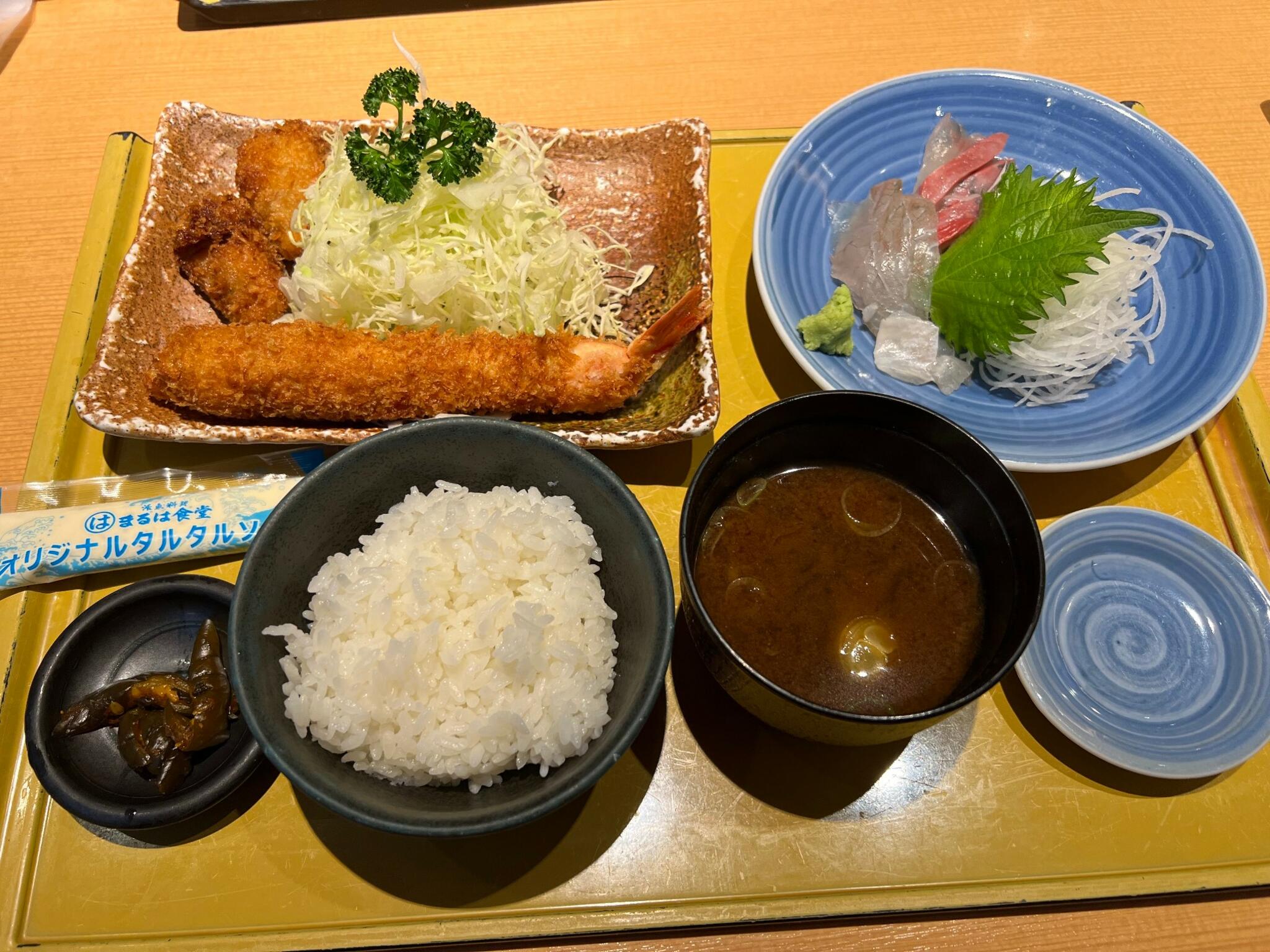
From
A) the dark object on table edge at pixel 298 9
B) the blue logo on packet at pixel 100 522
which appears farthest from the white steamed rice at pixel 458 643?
the dark object on table edge at pixel 298 9

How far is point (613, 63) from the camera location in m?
2.76

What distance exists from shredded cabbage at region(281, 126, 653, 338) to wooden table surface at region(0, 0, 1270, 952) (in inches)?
25.7

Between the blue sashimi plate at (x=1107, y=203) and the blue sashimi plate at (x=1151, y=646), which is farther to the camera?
the blue sashimi plate at (x=1107, y=203)

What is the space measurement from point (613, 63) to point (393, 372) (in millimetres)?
1622

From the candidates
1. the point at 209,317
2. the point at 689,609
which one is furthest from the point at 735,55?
the point at 689,609

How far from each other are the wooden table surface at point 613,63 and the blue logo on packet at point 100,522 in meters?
1.22

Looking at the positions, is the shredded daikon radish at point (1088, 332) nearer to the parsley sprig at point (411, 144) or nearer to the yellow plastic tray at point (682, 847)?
the yellow plastic tray at point (682, 847)

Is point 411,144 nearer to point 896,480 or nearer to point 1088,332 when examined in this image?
point 896,480

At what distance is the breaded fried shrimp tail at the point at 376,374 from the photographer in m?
1.94

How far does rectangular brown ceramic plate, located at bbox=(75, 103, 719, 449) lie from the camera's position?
6.07 ft

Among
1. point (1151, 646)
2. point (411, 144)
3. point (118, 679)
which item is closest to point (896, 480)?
point (1151, 646)

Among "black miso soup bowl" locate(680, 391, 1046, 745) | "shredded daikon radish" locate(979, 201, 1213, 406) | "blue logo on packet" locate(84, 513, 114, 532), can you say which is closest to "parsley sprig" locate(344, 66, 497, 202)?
"blue logo on packet" locate(84, 513, 114, 532)

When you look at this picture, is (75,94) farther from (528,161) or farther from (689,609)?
(689,609)

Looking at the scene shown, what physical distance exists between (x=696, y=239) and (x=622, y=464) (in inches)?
27.8
